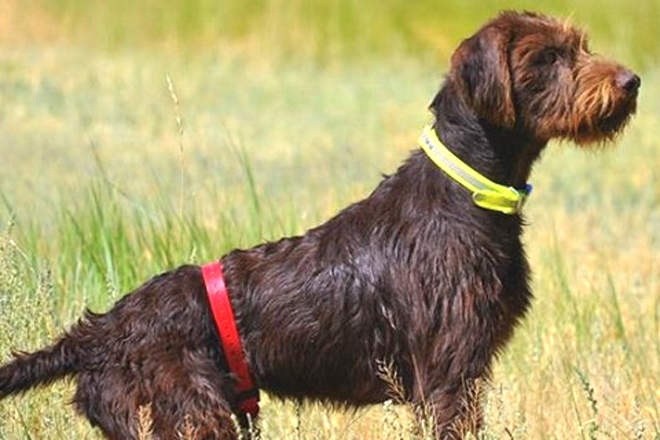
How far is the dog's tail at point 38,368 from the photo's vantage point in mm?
6297

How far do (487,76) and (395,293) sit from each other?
2.88 ft

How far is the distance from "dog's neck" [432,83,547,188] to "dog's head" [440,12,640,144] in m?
0.04

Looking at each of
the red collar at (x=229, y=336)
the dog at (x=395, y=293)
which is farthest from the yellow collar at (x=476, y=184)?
the red collar at (x=229, y=336)

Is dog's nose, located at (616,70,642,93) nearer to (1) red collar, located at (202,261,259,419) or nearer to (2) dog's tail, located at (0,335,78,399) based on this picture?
(1) red collar, located at (202,261,259,419)

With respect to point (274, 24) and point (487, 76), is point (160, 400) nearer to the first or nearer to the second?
point (487, 76)

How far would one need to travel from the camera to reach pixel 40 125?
17.9 m

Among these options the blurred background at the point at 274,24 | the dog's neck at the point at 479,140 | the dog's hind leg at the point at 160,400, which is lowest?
the blurred background at the point at 274,24

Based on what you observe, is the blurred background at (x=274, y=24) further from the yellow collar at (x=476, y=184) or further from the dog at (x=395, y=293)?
the yellow collar at (x=476, y=184)

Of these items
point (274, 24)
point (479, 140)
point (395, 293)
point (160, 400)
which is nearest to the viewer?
point (160, 400)

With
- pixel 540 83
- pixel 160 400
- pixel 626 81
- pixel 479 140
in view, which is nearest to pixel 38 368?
pixel 160 400

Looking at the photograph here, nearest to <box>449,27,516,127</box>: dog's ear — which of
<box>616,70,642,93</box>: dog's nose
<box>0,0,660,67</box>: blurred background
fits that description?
<box>616,70,642,93</box>: dog's nose

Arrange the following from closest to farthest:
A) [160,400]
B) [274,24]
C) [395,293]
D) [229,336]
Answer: [160,400], [229,336], [395,293], [274,24]

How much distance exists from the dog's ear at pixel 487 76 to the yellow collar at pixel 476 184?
206 mm

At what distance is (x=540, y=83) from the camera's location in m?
6.77
